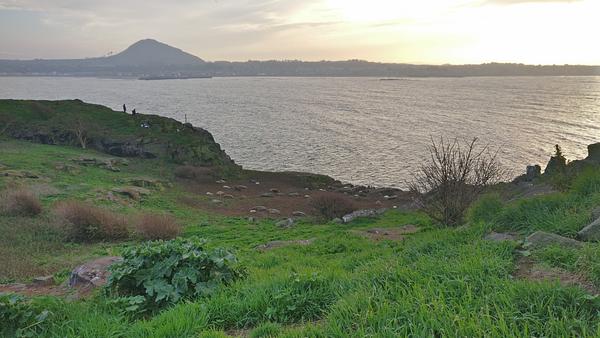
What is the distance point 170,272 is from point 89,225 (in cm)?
1184

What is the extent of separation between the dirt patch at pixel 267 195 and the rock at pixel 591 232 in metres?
20.2

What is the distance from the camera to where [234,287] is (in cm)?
593

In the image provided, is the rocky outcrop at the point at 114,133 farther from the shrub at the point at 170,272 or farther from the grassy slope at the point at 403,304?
the grassy slope at the point at 403,304

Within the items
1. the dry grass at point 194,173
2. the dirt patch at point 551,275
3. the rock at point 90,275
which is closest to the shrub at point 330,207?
the dry grass at point 194,173

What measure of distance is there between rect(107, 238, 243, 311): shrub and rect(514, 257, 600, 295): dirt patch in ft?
13.0

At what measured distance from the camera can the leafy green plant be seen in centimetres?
483

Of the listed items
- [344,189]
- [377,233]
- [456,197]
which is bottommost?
[344,189]

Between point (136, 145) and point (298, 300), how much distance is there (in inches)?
1655

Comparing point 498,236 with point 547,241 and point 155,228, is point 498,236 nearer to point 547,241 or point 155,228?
point 547,241

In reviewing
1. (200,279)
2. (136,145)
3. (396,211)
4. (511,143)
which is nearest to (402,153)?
(511,143)

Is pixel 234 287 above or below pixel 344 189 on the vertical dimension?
above

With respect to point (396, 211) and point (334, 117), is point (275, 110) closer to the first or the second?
point (334, 117)

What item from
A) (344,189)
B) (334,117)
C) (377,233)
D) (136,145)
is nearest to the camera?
(377,233)

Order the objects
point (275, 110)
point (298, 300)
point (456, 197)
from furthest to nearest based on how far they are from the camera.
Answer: point (275, 110)
point (456, 197)
point (298, 300)
